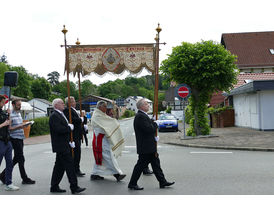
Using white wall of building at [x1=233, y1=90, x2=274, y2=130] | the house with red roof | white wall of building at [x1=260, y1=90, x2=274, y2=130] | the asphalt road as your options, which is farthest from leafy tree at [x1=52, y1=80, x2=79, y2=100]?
the house with red roof

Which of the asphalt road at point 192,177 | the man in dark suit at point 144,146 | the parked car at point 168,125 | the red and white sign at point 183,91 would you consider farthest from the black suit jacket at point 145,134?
the parked car at point 168,125

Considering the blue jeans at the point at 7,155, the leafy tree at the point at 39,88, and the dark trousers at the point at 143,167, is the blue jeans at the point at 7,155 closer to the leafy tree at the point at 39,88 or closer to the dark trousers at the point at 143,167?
the dark trousers at the point at 143,167

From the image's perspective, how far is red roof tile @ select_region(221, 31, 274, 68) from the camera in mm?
38531

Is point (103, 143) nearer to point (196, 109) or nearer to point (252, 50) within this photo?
point (196, 109)

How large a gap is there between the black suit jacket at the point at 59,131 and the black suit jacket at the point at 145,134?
1.31m

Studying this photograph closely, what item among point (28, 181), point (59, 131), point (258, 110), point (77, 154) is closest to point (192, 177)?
point (77, 154)

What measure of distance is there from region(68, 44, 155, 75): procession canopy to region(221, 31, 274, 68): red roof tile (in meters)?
31.2

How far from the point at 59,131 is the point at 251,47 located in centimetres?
3815

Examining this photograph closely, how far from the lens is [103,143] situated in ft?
24.3

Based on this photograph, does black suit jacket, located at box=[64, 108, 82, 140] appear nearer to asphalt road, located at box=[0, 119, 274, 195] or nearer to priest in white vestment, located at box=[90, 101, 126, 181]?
priest in white vestment, located at box=[90, 101, 126, 181]

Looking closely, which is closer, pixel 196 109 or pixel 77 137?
pixel 77 137

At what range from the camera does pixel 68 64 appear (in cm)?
824

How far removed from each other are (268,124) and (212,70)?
523 centimetres
